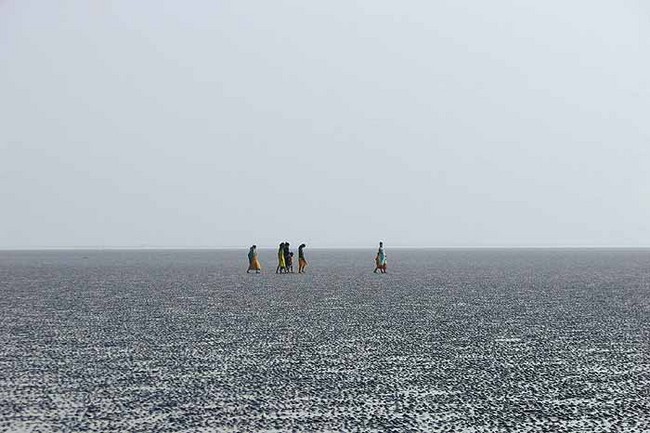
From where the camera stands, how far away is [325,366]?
16.1 meters

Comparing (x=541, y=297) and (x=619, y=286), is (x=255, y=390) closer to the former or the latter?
(x=541, y=297)

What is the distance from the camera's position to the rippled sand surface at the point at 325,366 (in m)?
11.7

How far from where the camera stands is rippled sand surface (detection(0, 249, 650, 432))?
38.4ft

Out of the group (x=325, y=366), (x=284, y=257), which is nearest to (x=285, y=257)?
(x=284, y=257)

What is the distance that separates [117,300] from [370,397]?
22.7 meters

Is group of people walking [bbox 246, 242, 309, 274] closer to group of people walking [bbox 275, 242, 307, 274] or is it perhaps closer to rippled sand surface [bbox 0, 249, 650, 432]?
group of people walking [bbox 275, 242, 307, 274]

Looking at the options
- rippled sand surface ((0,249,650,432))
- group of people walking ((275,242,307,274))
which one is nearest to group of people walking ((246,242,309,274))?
group of people walking ((275,242,307,274))

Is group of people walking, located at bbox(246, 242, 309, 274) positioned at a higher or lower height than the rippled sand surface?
higher

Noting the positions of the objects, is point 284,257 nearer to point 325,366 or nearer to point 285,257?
point 285,257

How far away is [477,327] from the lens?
22906 mm

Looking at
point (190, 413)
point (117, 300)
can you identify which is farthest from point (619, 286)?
point (190, 413)

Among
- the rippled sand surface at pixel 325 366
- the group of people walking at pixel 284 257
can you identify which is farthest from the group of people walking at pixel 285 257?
the rippled sand surface at pixel 325 366

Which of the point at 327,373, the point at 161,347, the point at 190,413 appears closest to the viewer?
→ the point at 190,413

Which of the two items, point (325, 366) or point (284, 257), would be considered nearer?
point (325, 366)
